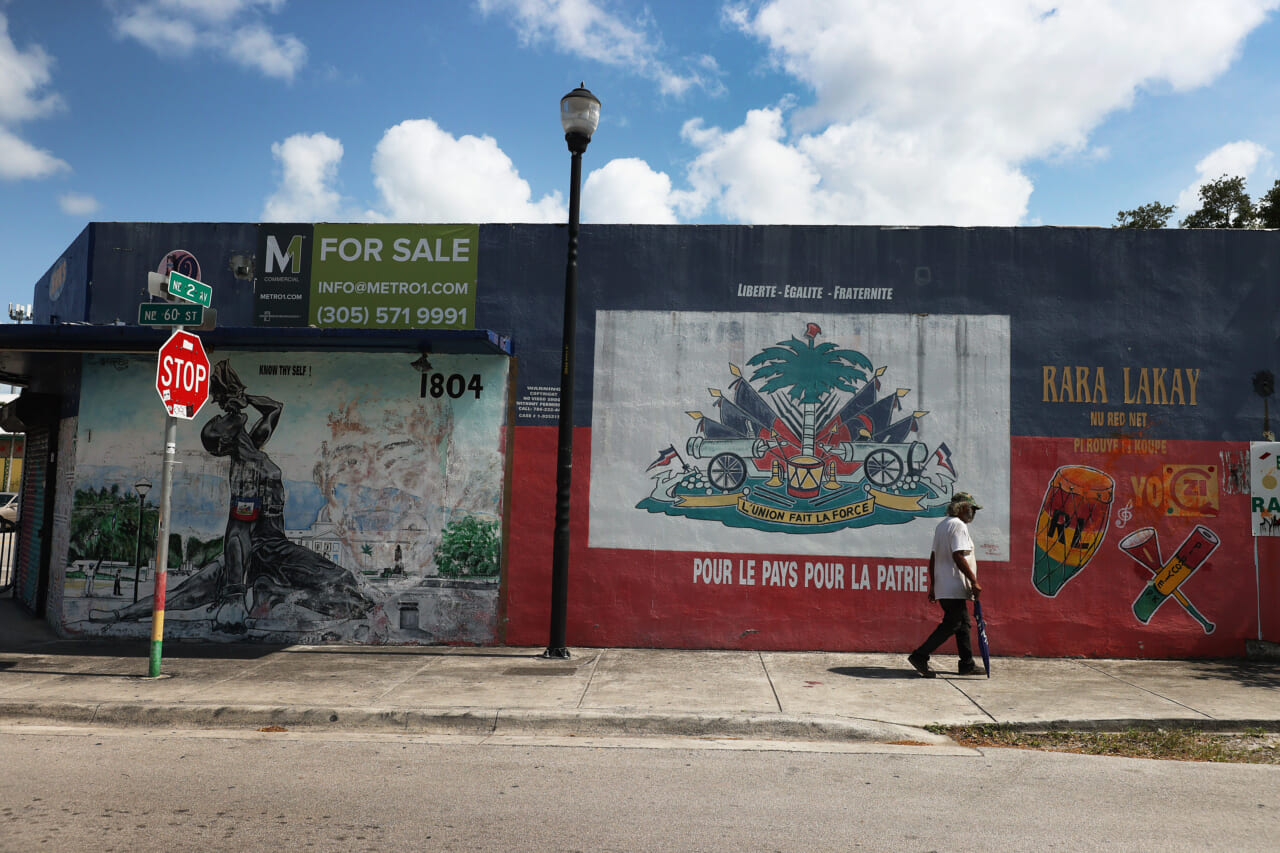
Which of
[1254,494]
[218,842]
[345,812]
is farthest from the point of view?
[1254,494]

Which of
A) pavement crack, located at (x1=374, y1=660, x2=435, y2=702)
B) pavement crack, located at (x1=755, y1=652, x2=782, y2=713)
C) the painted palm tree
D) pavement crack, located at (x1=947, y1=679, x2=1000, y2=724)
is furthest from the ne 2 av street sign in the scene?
pavement crack, located at (x1=947, y1=679, x2=1000, y2=724)

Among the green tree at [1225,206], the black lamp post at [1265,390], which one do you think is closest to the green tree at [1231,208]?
the green tree at [1225,206]

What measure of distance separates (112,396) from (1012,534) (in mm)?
10845

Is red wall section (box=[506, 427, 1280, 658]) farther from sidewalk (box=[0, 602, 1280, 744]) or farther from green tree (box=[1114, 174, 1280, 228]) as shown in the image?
green tree (box=[1114, 174, 1280, 228])

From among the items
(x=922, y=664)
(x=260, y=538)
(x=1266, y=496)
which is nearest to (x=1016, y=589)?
(x=922, y=664)

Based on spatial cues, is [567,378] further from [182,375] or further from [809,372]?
[182,375]

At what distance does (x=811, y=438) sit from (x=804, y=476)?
454 millimetres

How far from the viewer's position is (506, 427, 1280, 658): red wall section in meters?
9.62

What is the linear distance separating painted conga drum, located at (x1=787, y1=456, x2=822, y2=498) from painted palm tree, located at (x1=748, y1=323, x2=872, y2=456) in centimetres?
11

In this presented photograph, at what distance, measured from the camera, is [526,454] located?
10102 millimetres

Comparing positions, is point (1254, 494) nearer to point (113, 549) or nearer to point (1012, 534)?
point (1012, 534)

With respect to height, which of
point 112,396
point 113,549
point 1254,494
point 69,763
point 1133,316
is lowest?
point 69,763

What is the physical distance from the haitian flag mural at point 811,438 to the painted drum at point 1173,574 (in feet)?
5.49

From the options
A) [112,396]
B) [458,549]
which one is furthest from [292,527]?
[112,396]
